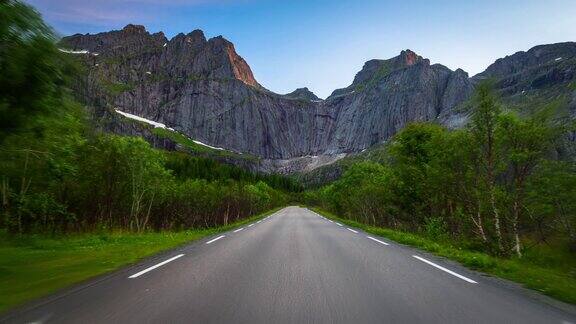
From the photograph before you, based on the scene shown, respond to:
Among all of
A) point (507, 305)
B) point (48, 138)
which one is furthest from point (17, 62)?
point (507, 305)

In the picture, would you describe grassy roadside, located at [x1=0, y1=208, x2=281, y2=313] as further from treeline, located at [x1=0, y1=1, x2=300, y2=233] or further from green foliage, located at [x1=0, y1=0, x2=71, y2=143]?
green foliage, located at [x1=0, y1=0, x2=71, y2=143]

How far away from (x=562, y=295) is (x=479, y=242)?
14077 millimetres

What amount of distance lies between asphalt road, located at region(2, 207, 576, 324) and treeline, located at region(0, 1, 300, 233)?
2.99 meters

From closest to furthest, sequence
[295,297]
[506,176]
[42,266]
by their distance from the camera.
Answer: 1. [295,297]
2. [42,266]
3. [506,176]

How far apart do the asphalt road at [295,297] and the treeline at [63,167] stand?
2.99 metres

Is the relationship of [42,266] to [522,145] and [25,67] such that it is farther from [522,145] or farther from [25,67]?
[522,145]

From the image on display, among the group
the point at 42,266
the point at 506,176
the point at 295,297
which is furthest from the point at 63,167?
the point at 506,176

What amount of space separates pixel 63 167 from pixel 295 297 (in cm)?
810

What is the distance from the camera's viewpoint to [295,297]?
6.88 meters

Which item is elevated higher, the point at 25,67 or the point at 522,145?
the point at 522,145

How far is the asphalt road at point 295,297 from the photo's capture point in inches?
221

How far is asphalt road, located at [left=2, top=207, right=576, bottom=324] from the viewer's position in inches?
221

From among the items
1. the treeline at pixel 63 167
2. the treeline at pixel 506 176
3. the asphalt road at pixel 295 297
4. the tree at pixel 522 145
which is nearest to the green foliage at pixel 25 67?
the treeline at pixel 63 167

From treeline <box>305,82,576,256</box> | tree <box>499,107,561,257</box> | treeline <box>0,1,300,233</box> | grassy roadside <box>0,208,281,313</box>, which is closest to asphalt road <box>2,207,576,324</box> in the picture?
grassy roadside <box>0,208,281,313</box>
